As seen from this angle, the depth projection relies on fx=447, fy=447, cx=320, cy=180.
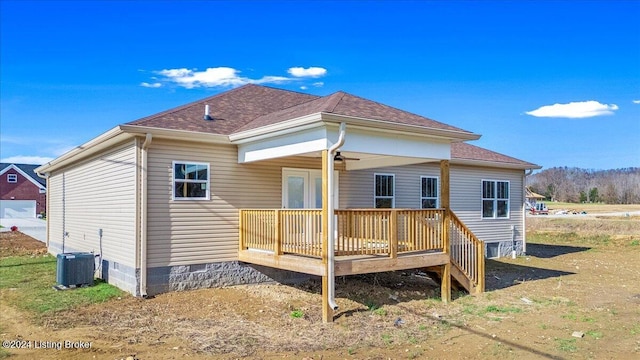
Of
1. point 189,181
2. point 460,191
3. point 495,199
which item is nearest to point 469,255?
point 460,191

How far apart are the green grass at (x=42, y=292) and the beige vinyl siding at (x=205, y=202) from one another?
4.45 feet

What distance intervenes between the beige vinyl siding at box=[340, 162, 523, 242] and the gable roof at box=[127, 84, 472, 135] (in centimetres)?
279

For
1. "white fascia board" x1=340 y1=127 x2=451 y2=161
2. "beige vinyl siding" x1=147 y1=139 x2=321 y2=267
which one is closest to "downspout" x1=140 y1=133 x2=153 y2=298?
"beige vinyl siding" x1=147 y1=139 x2=321 y2=267

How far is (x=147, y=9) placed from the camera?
13.7m

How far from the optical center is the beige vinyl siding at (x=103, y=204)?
9.30 metres

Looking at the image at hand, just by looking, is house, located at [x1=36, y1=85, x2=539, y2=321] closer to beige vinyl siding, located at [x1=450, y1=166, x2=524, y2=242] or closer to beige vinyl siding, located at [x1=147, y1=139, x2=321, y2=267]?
beige vinyl siding, located at [x1=147, y1=139, x2=321, y2=267]

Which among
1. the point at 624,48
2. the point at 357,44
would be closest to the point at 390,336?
the point at 357,44

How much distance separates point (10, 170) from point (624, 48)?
174 ft

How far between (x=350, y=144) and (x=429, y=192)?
7.25 metres

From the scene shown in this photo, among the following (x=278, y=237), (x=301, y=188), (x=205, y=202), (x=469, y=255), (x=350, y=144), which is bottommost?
(x=469, y=255)

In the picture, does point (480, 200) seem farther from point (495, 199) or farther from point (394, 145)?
point (394, 145)

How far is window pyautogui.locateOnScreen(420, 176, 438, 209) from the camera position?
14.4 metres

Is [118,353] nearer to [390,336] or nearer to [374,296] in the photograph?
[390,336]

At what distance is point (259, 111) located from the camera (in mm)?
11961
